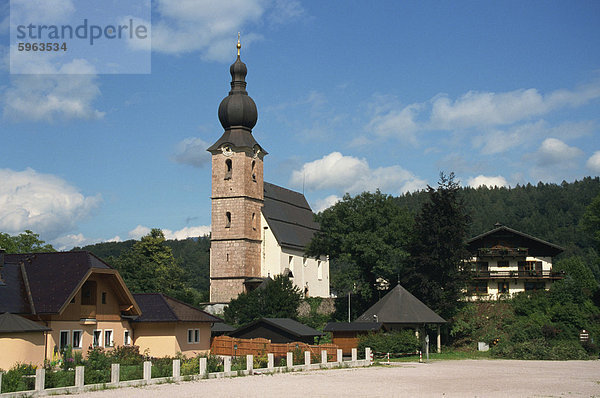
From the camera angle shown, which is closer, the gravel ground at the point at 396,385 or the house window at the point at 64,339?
the gravel ground at the point at 396,385

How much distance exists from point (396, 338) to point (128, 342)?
54.5 feet

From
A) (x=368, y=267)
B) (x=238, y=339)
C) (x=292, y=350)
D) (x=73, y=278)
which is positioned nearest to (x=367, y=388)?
(x=292, y=350)

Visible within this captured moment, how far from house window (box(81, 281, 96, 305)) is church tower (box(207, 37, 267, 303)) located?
32841 mm

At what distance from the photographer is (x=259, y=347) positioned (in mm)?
41250

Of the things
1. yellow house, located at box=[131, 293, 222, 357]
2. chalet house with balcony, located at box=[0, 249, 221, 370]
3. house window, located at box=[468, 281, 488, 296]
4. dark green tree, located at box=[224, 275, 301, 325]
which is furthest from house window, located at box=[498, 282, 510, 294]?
chalet house with balcony, located at box=[0, 249, 221, 370]

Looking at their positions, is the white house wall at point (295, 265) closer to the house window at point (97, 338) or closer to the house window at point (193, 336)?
the house window at point (193, 336)

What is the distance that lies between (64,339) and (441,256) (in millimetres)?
29577

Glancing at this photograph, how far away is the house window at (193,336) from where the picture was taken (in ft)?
141

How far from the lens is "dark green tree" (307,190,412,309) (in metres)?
60.2

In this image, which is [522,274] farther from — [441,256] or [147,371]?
[147,371]

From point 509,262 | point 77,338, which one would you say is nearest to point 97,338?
point 77,338

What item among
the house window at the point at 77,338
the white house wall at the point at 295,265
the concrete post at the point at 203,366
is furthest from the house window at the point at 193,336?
the white house wall at the point at 295,265

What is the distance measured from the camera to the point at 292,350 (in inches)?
1479

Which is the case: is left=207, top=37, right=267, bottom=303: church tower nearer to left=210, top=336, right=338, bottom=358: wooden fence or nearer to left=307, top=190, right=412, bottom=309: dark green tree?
left=307, top=190, right=412, bottom=309: dark green tree
